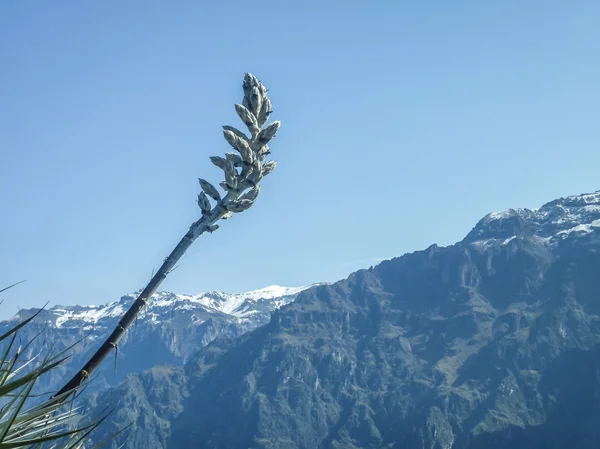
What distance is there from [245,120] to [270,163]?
32.8 inches

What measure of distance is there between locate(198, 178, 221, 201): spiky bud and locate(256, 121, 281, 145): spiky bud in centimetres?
96

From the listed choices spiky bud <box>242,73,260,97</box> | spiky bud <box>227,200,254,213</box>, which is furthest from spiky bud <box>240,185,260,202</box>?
spiky bud <box>242,73,260,97</box>

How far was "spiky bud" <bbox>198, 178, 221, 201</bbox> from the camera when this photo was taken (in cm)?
962

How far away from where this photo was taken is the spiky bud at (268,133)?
9.23 metres

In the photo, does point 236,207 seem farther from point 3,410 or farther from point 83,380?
point 3,410

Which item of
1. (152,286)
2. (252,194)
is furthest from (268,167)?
(152,286)

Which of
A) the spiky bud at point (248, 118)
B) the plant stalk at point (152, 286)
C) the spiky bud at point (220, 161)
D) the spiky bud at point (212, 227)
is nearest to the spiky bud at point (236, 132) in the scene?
the spiky bud at point (248, 118)

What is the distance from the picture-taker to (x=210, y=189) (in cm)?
966

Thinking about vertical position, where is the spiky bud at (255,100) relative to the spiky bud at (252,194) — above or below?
above

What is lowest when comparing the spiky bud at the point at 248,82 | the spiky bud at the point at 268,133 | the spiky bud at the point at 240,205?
the spiky bud at the point at 240,205

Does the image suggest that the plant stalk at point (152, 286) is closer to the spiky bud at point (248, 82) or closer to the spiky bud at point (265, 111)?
the spiky bud at point (265, 111)

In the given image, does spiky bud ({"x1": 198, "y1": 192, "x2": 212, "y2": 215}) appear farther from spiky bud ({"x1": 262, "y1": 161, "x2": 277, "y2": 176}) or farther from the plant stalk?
spiky bud ({"x1": 262, "y1": 161, "x2": 277, "y2": 176})

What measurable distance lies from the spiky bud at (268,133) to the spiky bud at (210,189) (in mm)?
958

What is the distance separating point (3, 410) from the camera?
24.2ft
